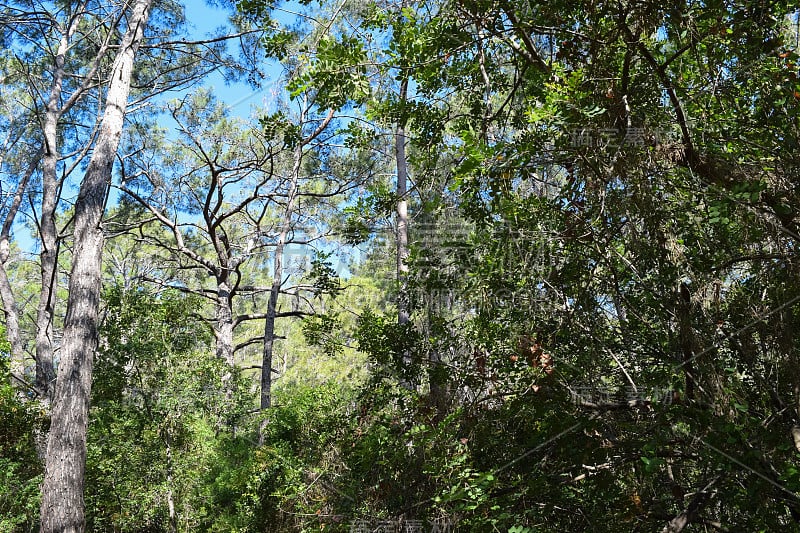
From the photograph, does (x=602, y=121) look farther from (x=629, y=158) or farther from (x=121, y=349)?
(x=121, y=349)

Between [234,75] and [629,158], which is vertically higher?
[234,75]

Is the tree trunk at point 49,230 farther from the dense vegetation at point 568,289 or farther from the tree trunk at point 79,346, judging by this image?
the dense vegetation at point 568,289

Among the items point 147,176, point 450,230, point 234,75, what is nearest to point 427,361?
point 450,230

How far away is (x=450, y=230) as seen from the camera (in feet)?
16.9

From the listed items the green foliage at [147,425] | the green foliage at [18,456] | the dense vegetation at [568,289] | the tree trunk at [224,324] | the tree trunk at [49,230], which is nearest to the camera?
the dense vegetation at [568,289]

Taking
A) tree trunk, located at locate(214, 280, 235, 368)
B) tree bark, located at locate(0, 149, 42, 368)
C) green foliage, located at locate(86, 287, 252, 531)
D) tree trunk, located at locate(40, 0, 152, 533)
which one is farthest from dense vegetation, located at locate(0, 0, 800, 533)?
tree bark, located at locate(0, 149, 42, 368)

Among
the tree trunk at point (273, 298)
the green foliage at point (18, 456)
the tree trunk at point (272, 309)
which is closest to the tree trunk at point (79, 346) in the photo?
the green foliage at point (18, 456)

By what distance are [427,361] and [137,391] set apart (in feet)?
17.5

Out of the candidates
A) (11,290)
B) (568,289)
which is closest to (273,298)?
(11,290)

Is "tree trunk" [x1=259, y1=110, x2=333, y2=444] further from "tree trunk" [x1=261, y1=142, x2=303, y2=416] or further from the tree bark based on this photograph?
the tree bark

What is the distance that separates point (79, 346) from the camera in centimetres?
615

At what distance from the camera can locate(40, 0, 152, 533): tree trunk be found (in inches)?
220

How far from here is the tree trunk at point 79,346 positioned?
5598 mm

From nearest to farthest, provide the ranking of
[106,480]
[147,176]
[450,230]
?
1. [450,230]
2. [106,480]
3. [147,176]
